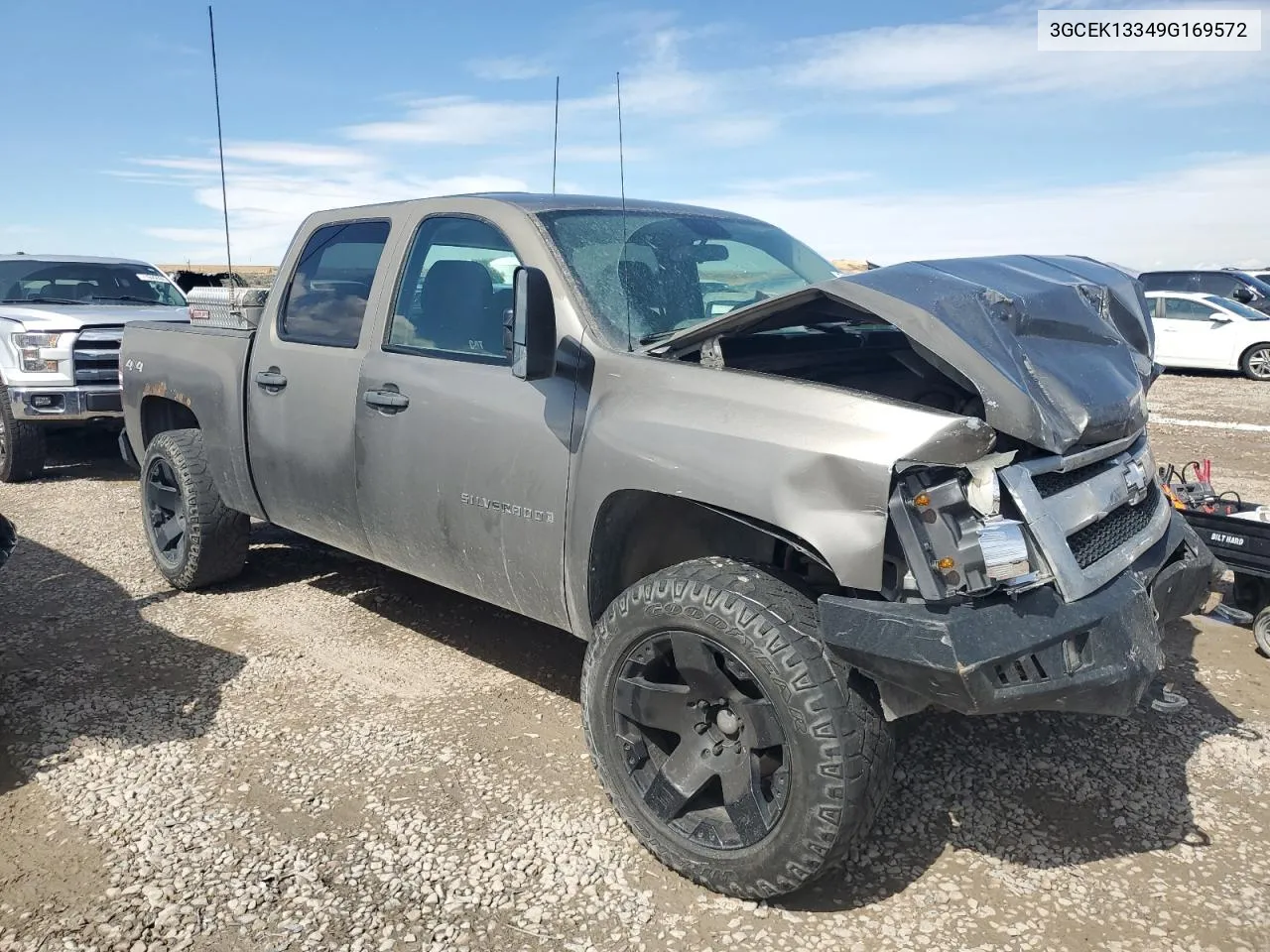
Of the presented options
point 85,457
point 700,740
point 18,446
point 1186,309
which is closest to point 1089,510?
point 700,740

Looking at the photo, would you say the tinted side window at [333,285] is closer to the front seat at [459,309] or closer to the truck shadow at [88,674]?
the front seat at [459,309]

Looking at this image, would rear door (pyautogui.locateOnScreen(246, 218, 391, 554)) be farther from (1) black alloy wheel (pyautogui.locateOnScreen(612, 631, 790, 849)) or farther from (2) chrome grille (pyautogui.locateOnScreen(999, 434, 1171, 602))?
(2) chrome grille (pyautogui.locateOnScreen(999, 434, 1171, 602))

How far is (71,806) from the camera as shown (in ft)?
10.3

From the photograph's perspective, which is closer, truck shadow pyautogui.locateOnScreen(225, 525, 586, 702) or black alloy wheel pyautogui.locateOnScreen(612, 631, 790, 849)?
black alloy wheel pyautogui.locateOnScreen(612, 631, 790, 849)

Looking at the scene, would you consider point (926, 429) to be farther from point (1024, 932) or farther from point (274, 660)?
point (274, 660)

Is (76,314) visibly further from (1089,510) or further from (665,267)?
(1089,510)

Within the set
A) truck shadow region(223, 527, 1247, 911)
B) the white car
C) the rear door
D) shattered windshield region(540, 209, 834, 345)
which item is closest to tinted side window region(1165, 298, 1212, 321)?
the white car

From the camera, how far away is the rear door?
156 inches

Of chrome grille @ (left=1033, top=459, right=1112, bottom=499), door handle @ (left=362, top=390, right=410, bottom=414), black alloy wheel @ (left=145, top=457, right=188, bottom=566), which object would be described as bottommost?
black alloy wheel @ (left=145, top=457, right=188, bottom=566)

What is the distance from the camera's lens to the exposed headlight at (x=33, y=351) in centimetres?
790

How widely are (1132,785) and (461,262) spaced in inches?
118

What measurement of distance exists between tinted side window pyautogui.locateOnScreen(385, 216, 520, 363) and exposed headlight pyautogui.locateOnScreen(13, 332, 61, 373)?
5583 millimetres

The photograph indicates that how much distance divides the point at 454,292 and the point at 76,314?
20.0 feet

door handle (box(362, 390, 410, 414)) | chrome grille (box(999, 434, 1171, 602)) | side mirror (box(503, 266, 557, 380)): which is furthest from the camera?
door handle (box(362, 390, 410, 414))
